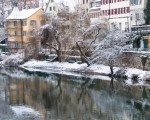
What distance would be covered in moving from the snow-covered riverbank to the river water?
2.85 meters

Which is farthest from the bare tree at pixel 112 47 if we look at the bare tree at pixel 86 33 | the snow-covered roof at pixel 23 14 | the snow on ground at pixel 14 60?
the snow-covered roof at pixel 23 14

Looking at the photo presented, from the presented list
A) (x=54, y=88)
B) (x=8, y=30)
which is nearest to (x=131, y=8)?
(x=54, y=88)

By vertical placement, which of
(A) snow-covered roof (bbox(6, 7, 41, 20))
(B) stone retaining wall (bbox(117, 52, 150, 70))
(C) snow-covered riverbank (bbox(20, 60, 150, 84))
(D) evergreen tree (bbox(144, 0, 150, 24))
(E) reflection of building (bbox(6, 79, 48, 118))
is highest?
(A) snow-covered roof (bbox(6, 7, 41, 20))

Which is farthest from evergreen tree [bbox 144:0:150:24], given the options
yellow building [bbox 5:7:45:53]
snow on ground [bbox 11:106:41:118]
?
snow on ground [bbox 11:106:41:118]

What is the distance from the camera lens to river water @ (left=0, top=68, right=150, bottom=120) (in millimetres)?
30359

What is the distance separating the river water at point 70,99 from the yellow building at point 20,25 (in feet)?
96.5

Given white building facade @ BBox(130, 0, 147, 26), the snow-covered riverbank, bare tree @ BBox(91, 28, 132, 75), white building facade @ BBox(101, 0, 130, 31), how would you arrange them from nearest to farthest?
the snow-covered riverbank, bare tree @ BBox(91, 28, 132, 75), white building facade @ BBox(130, 0, 147, 26), white building facade @ BBox(101, 0, 130, 31)

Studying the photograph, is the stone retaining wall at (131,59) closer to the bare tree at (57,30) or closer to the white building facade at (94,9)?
the bare tree at (57,30)

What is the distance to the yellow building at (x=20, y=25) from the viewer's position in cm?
8106

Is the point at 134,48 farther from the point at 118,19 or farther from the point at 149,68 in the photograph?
the point at 118,19

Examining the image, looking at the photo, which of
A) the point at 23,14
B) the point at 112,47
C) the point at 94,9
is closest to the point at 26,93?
the point at 112,47

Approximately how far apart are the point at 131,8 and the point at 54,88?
25295 millimetres

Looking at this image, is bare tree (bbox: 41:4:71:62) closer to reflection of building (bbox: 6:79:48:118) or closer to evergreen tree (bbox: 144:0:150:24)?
evergreen tree (bbox: 144:0:150:24)

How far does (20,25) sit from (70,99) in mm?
47503
